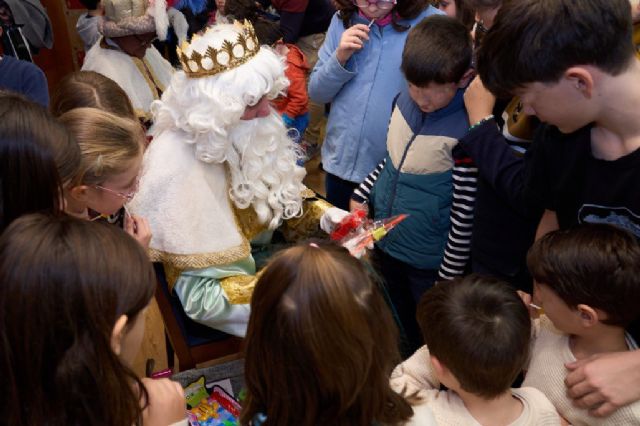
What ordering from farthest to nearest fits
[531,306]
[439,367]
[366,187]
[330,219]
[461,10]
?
[461,10] → [366,187] → [330,219] → [531,306] → [439,367]

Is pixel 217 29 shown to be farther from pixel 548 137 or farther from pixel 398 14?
pixel 548 137

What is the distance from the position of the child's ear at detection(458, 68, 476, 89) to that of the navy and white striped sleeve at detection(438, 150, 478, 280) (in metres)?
0.29

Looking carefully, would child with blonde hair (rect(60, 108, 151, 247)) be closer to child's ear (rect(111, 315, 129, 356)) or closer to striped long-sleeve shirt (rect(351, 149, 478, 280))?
child's ear (rect(111, 315, 129, 356))

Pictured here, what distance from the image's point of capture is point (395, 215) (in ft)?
7.79

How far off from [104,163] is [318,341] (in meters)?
1.07

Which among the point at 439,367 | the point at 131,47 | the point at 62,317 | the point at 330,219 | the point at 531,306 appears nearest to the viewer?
the point at 62,317

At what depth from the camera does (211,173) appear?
216cm

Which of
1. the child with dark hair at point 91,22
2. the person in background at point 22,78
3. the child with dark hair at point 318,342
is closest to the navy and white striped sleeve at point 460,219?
the child with dark hair at point 318,342

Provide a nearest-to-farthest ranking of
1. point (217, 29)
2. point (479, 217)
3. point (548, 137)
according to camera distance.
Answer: point (548, 137)
point (479, 217)
point (217, 29)

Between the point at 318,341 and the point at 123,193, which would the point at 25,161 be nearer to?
the point at 123,193

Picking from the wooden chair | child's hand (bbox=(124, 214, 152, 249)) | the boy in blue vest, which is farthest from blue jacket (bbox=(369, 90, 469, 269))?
child's hand (bbox=(124, 214, 152, 249))

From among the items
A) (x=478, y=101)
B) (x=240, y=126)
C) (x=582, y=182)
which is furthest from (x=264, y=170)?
(x=582, y=182)

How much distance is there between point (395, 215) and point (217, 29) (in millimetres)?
1003

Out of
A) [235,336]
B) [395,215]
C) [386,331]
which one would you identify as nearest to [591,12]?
[386,331]
